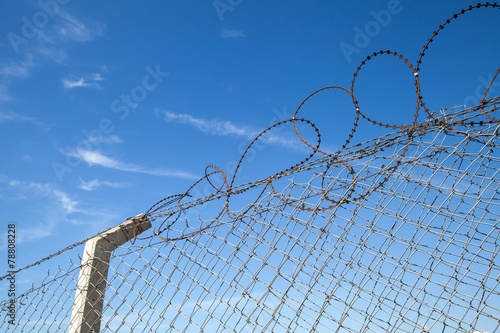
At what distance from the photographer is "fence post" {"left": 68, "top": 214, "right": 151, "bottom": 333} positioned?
3.66 meters

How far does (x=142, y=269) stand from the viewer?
10.9 feet

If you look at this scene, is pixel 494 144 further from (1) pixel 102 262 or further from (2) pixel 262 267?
(1) pixel 102 262

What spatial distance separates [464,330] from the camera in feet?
6.93

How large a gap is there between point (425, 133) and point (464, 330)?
3.45 ft

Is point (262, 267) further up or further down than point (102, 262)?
further up

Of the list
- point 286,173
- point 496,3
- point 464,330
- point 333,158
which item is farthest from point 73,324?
point 496,3

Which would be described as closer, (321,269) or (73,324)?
(321,269)

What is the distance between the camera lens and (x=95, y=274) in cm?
377

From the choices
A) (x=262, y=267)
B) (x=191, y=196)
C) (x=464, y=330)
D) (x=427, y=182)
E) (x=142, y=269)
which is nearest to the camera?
(x=464, y=330)

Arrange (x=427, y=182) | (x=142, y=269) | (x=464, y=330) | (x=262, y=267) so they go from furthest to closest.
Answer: (x=142, y=269)
(x=262, y=267)
(x=427, y=182)
(x=464, y=330)

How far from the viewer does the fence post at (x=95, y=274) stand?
3660mm

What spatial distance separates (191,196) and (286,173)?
3.59 ft

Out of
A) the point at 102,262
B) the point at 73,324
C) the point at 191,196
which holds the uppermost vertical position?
the point at 191,196

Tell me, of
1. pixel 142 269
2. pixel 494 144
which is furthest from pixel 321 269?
pixel 142 269
